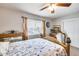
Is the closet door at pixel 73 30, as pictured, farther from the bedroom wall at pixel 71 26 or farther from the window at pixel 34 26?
the window at pixel 34 26

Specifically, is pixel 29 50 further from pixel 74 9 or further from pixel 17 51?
pixel 74 9

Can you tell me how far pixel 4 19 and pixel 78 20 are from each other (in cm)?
102

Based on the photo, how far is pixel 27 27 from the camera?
57.9 inches

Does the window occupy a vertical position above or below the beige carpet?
above

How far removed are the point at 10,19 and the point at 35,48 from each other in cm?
53

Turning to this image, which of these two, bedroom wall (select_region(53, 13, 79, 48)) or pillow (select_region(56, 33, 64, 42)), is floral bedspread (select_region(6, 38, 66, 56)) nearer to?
pillow (select_region(56, 33, 64, 42))

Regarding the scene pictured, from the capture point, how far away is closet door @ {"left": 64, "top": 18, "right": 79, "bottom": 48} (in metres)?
1.44

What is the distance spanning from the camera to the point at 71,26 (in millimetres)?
1454

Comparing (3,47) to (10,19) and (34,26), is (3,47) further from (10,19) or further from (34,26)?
(34,26)

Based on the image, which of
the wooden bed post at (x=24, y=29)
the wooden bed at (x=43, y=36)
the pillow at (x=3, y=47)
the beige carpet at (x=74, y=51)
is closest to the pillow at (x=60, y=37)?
the wooden bed at (x=43, y=36)

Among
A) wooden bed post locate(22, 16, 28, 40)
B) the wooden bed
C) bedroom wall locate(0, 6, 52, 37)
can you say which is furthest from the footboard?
bedroom wall locate(0, 6, 52, 37)

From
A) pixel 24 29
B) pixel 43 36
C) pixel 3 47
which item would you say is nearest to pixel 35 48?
pixel 43 36

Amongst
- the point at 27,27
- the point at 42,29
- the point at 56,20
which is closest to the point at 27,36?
the point at 27,27

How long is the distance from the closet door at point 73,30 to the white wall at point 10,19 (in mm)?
573
